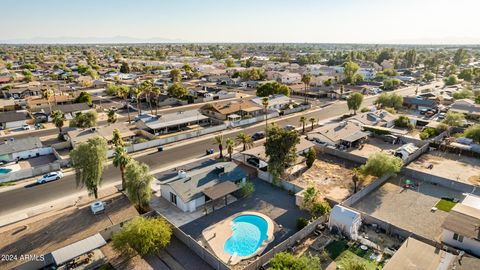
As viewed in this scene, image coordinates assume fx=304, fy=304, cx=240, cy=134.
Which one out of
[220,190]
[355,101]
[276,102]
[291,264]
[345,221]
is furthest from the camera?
[276,102]

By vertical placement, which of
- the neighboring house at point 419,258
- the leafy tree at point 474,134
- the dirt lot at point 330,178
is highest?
the leafy tree at point 474,134

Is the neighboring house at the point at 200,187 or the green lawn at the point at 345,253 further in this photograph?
the neighboring house at the point at 200,187

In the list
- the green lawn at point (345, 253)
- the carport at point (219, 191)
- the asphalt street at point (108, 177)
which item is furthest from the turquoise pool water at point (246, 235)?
the asphalt street at point (108, 177)

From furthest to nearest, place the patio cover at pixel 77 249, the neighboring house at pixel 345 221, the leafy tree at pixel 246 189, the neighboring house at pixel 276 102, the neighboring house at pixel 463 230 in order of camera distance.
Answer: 1. the neighboring house at pixel 276 102
2. the leafy tree at pixel 246 189
3. the neighboring house at pixel 345 221
4. the neighboring house at pixel 463 230
5. the patio cover at pixel 77 249

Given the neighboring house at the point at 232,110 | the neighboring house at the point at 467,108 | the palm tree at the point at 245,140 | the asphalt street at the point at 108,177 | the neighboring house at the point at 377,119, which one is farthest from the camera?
the neighboring house at the point at 232,110

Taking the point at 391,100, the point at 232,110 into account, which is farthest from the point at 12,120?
the point at 391,100

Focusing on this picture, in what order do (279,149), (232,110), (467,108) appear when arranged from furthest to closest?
1. (232,110)
2. (467,108)
3. (279,149)

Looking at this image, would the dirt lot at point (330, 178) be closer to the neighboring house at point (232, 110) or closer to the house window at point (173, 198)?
the house window at point (173, 198)

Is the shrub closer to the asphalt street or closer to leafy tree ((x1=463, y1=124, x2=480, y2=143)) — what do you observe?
the asphalt street

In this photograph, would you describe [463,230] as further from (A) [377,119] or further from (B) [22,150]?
(B) [22,150]
